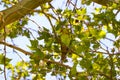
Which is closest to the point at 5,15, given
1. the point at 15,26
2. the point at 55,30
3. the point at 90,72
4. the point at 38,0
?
the point at 38,0

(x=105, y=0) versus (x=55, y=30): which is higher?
(x=105, y=0)

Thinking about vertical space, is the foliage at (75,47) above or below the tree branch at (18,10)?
below

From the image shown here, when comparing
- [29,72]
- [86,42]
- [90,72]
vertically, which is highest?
[29,72]

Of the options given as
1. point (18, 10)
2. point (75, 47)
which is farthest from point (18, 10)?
point (75, 47)

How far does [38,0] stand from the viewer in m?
3.53

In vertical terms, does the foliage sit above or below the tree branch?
below

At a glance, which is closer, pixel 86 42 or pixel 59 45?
pixel 86 42

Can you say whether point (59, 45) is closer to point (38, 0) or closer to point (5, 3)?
point (38, 0)

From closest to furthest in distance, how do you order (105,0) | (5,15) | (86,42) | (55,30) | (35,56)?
(86,42), (35,56), (55,30), (5,15), (105,0)

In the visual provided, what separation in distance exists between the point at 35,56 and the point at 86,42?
1.86 feet

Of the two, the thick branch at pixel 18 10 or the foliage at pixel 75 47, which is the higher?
the thick branch at pixel 18 10

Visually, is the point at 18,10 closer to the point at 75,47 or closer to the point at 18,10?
the point at 18,10

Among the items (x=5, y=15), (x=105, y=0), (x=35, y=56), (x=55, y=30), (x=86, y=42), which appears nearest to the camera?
(x=86, y=42)

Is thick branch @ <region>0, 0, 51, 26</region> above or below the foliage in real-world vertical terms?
above
